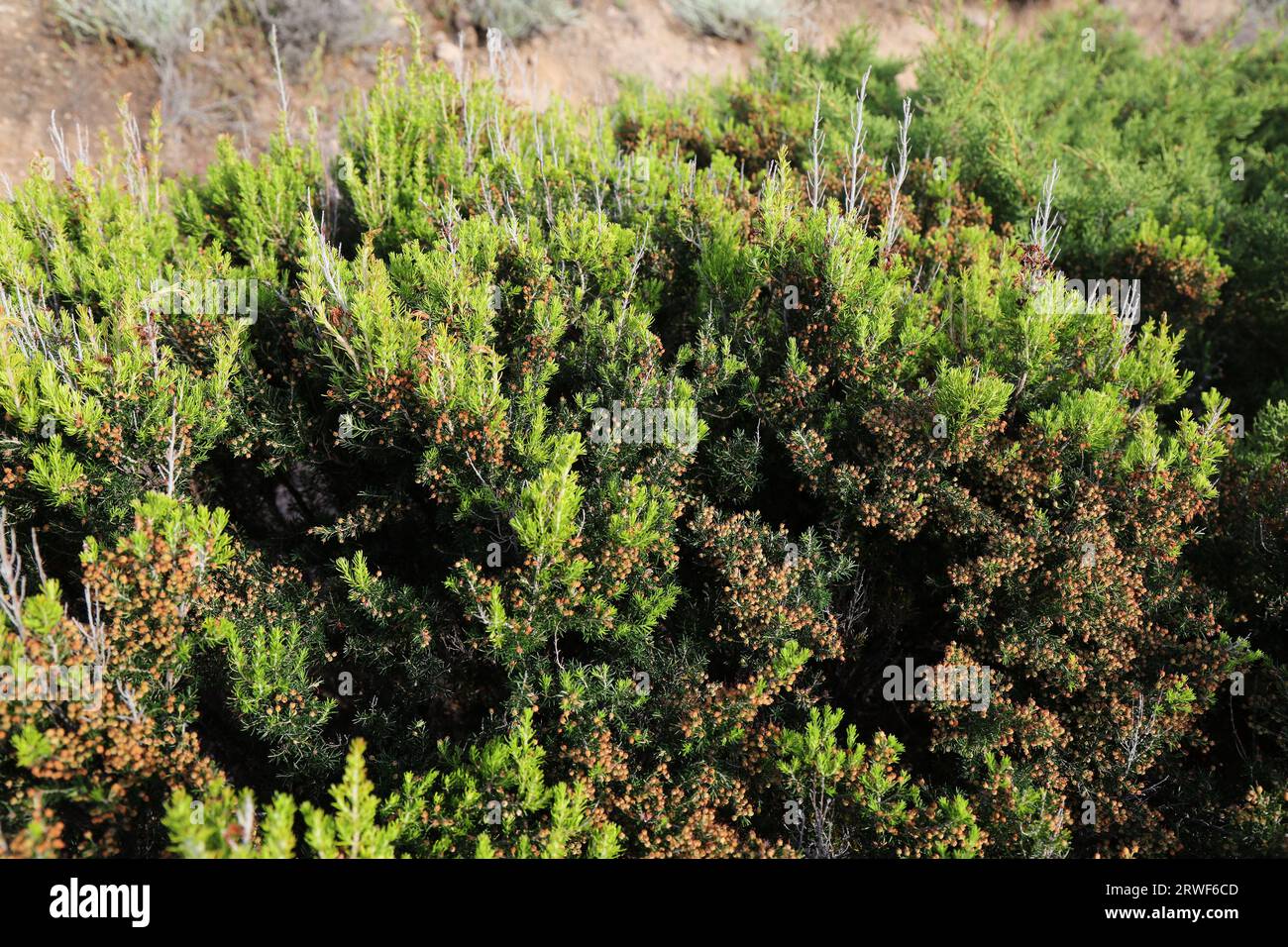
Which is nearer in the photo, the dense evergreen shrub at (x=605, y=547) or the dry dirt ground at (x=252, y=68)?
the dense evergreen shrub at (x=605, y=547)

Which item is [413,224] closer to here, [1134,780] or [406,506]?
[406,506]

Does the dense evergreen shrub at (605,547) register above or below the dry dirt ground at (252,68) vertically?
below

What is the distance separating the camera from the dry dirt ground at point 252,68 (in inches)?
309

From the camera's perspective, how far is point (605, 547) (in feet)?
12.2

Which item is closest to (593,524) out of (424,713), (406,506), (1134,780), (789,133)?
(406,506)

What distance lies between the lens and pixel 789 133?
7094 millimetres

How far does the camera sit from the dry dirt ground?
785cm

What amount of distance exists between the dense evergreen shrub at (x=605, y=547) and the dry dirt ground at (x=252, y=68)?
10.1ft

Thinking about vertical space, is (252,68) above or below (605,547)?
above

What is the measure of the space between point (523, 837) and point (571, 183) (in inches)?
156

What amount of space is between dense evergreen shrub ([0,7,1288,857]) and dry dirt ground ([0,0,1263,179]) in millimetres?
3064

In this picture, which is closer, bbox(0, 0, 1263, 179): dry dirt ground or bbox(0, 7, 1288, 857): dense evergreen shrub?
bbox(0, 7, 1288, 857): dense evergreen shrub

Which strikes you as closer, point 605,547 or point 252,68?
point 605,547

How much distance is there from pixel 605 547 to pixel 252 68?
8.06 m
